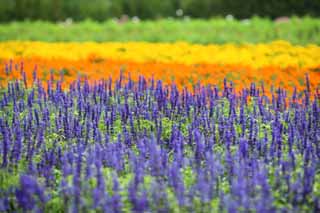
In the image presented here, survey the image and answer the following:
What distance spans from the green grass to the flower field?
535 cm

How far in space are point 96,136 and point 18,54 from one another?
7.16 meters

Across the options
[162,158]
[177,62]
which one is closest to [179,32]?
[177,62]

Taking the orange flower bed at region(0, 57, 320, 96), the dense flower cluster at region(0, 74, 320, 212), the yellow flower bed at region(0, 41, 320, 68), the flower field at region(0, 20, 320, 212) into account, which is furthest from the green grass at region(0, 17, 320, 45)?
the dense flower cluster at region(0, 74, 320, 212)

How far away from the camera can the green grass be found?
15070 mm

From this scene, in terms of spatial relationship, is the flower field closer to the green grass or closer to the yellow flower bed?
the yellow flower bed

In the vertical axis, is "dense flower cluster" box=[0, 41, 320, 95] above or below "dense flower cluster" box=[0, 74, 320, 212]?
above

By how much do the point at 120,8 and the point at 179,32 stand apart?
24.3 ft

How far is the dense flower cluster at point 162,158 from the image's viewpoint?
4.29 meters

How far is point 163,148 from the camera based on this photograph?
5.25m

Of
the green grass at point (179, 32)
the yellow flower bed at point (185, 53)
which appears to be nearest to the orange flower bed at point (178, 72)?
the yellow flower bed at point (185, 53)

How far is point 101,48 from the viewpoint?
13.1 metres

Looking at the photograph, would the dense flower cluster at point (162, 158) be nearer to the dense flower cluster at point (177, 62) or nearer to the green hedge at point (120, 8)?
the dense flower cluster at point (177, 62)

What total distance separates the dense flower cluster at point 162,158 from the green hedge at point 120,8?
1527 centimetres

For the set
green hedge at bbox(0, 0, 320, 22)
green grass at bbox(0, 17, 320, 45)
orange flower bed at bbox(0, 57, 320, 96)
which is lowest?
orange flower bed at bbox(0, 57, 320, 96)
